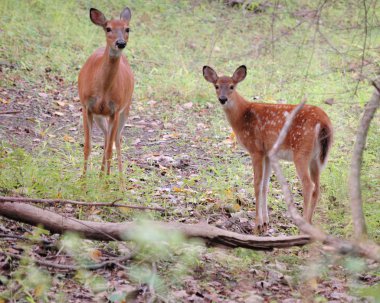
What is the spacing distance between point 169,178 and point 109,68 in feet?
4.21

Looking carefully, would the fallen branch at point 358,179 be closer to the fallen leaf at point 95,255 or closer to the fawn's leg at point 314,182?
the fallen leaf at point 95,255

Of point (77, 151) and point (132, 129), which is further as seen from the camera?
point (132, 129)

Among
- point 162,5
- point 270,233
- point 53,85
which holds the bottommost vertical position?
point 270,233

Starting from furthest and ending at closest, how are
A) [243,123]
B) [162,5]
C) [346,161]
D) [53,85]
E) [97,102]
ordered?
[162,5] < [53,85] < [346,161] < [97,102] < [243,123]

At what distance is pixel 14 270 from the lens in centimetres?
452

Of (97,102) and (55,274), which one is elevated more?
(97,102)

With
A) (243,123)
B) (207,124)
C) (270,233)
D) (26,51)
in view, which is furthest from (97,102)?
(26,51)

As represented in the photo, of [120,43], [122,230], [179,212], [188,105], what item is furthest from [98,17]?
[122,230]

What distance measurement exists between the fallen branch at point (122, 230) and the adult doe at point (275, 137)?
1.22 metres

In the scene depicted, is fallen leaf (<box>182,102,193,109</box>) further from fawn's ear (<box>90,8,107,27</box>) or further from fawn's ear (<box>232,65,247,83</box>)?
fawn's ear (<box>232,65,247,83</box>)

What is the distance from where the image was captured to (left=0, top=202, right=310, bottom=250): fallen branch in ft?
15.9

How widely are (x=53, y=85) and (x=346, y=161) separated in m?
4.76

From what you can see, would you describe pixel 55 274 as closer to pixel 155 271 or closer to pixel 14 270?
pixel 14 270

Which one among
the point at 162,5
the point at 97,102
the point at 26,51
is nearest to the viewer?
the point at 97,102
